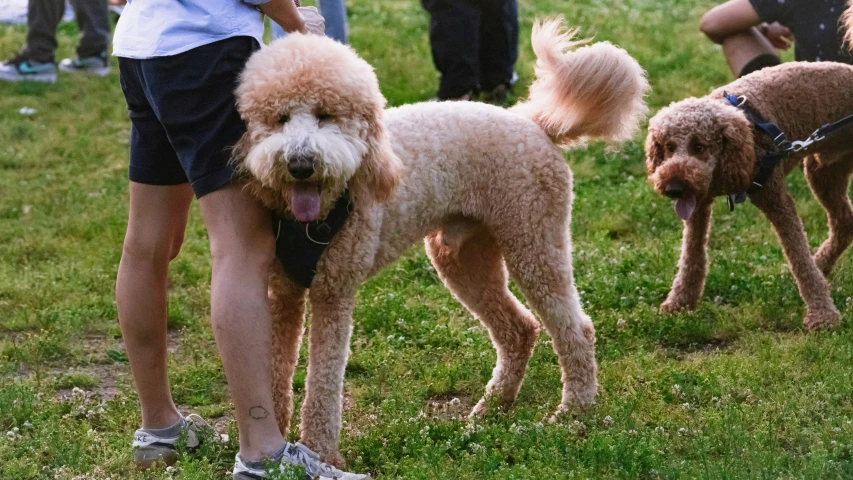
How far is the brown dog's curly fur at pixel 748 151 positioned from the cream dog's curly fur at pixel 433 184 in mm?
792

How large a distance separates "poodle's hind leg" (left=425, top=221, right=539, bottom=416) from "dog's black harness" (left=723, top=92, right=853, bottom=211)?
4.53 ft

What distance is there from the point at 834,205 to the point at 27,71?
748 cm

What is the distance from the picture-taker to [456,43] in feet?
26.9

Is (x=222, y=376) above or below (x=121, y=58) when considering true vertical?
below

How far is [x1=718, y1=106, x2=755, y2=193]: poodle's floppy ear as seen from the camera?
4855 mm

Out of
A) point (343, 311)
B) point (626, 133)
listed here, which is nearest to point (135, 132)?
point (343, 311)

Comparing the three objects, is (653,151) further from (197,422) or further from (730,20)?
(197,422)

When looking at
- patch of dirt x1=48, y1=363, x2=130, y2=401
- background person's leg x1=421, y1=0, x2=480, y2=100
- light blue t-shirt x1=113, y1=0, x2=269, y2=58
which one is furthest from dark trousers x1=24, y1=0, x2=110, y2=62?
light blue t-shirt x1=113, y1=0, x2=269, y2=58

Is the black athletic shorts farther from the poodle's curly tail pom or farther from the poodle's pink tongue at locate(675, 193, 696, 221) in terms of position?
the poodle's pink tongue at locate(675, 193, 696, 221)

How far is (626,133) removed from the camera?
14.0 ft

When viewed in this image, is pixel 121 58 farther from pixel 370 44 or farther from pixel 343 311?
pixel 370 44

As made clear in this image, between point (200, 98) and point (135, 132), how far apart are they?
0.42m

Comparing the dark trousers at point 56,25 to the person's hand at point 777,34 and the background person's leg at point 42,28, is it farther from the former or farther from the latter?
the person's hand at point 777,34

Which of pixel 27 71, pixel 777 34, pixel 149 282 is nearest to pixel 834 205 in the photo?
pixel 777 34
